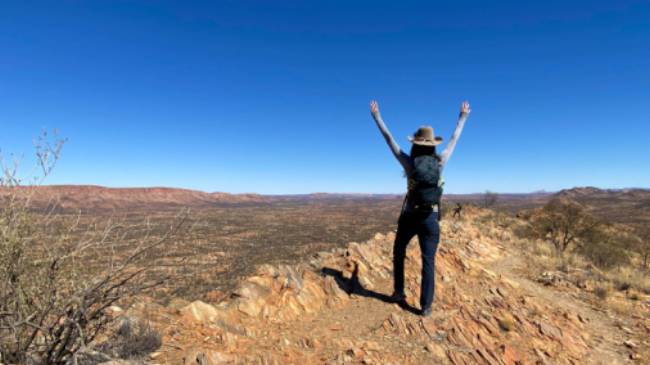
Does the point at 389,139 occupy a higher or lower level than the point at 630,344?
higher

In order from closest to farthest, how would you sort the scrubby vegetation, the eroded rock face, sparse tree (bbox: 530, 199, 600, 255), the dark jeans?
1. the eroded rock face
2. the dark jeans
3. the scrubby vegetation
4. sparse tree (bbox: 530, 199, 600, 255)

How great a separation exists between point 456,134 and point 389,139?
97 centimetres

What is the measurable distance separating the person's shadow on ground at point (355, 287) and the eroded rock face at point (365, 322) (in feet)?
0.06

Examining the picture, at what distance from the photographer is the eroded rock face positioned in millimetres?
3926

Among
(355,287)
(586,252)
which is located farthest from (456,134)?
(586,252)

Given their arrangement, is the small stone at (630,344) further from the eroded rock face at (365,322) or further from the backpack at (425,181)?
the backpack at (425,181)

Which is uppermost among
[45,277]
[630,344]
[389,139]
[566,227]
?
[389,139]

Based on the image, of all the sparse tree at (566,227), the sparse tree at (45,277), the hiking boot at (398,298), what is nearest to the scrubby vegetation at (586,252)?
the sparse tree at (566,227)

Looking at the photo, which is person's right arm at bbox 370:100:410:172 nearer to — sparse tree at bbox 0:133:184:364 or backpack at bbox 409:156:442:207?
backpack at bbox 409:156:442:207

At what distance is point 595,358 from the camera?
489 cm

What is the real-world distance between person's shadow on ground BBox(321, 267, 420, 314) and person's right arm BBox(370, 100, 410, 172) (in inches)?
87.4

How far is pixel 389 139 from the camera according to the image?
177 inches

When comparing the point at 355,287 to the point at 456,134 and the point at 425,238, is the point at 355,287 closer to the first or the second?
the point at 425,238

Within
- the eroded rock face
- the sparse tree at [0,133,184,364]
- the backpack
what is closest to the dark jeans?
the backpack
